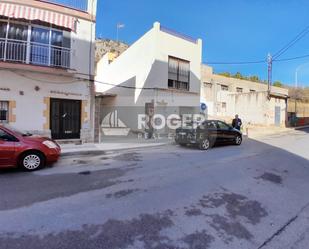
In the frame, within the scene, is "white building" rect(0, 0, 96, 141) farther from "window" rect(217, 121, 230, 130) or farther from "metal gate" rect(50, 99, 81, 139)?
"window" rect(217, 121, 230, 130)

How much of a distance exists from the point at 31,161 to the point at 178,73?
517 inches

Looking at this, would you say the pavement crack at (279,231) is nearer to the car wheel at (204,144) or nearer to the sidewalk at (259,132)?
the car wheel at (204,144)

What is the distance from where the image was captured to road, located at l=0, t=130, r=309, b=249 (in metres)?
3.61

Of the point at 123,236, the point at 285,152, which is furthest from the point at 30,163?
the point at 285,152

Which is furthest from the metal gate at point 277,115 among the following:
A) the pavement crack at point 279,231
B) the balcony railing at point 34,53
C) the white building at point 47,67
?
the pavement crack at point 279,231

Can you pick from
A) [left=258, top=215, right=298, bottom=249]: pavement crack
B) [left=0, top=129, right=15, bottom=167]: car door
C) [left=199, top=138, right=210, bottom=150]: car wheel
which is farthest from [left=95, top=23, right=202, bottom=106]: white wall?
[left=258, top=215, right=298, bottom=249]: pavement crack

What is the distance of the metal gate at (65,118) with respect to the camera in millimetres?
12641

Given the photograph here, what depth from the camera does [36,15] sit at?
11.5m

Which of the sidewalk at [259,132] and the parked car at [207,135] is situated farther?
the sidewalk at [259,132]

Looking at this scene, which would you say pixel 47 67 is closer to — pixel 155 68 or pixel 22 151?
pixel 22 151

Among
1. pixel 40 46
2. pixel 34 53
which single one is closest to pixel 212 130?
pixel 40 46

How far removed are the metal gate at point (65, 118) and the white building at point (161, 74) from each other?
13.1 ft

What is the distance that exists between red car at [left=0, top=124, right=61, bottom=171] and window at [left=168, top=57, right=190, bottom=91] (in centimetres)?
1176

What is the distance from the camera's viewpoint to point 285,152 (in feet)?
37.6
